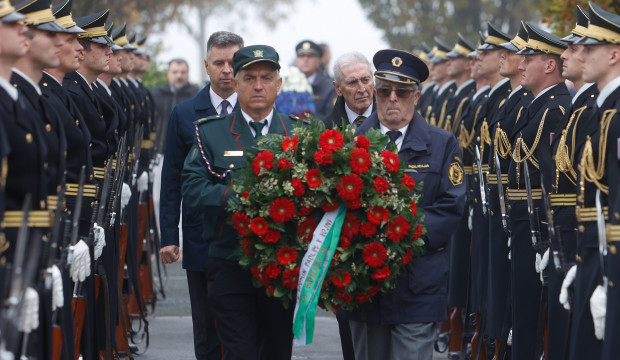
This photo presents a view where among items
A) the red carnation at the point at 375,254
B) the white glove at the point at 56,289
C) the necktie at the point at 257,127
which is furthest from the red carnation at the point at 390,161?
the white glove at the point at 56,289

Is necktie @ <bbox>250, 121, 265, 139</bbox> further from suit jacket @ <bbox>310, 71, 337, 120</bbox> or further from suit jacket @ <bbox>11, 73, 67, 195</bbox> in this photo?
suit jacket @ <bbox>310, 71, 337, 120</bbox>

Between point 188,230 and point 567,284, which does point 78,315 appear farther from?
point 567,284

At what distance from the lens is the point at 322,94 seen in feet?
56.5

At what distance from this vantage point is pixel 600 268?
6.39m

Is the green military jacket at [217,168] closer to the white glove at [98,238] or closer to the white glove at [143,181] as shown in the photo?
the white glove at [98,238]

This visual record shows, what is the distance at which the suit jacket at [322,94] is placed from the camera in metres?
16.9

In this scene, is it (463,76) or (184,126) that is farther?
(463,76)

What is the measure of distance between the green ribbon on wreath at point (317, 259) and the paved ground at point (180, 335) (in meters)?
4.07

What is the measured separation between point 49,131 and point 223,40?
2475 millimetres

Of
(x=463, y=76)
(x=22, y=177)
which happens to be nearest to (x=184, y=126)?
(x=22, y=177)

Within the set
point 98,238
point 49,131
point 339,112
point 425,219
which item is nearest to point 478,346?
point 339,112

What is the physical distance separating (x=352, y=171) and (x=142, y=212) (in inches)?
248

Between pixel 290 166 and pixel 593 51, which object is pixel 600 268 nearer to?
pixel 593 51

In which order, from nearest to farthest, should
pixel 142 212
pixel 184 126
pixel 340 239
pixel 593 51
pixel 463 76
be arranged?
1. pixel 340 239
2. pixel 593 51
3. pixel 184 126
4. pixel 142 212
5. pixel 463 76
